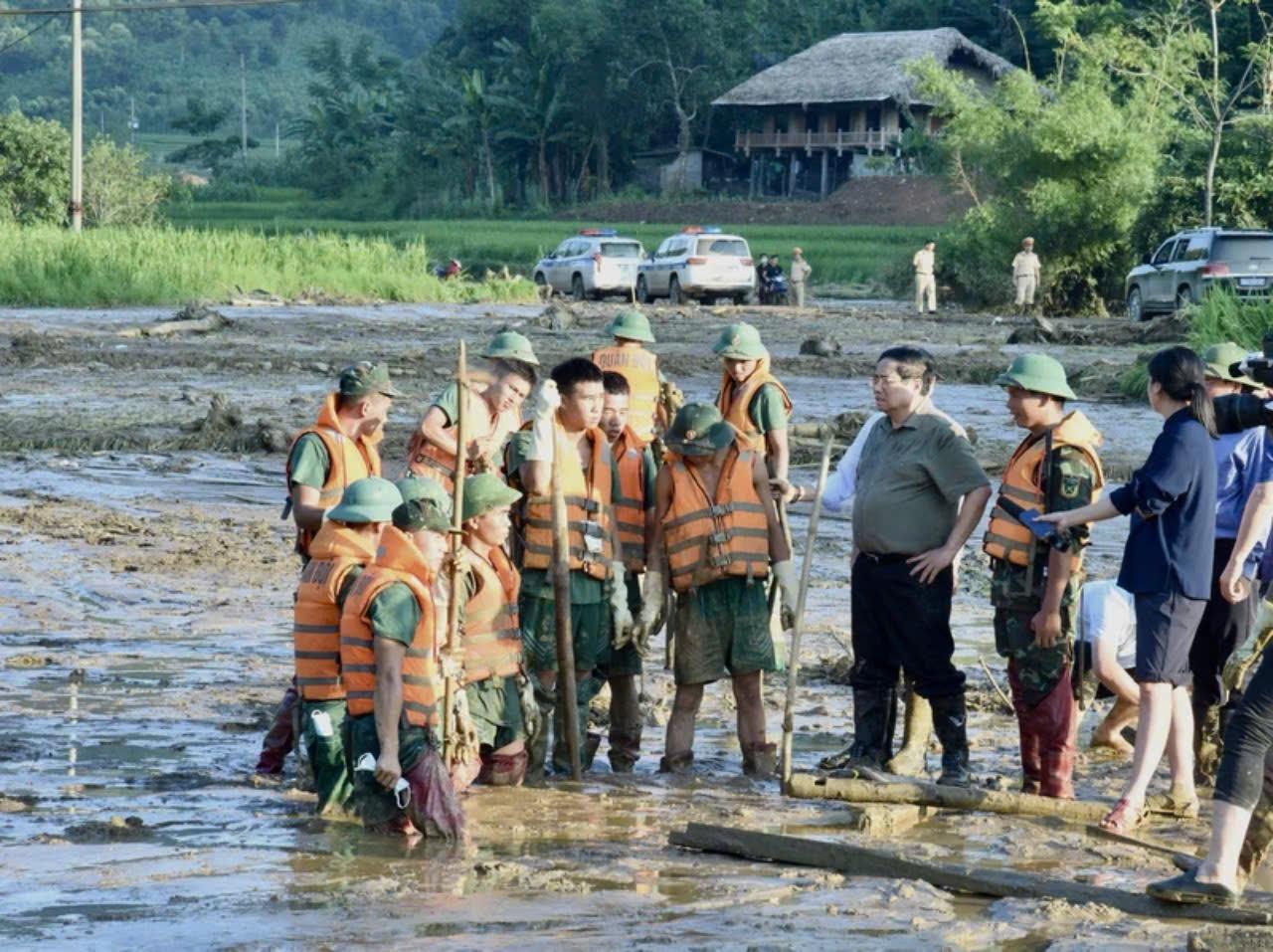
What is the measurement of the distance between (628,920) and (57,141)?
4929 cm

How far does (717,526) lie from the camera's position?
8766mm

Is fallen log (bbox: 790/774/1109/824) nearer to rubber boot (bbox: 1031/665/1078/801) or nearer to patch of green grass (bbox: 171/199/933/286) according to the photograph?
rubber boot (bbox: 1031/665/1078/801)

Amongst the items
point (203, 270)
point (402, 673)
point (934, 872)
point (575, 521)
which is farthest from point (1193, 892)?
point (203, 270)

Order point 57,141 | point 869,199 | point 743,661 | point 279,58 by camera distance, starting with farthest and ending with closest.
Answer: point 279,58 → point 869,199 → point 57,141 → point 743,661

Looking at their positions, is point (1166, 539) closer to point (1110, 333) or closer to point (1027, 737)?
point (1027, 737)

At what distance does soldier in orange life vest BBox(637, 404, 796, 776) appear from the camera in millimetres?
8773

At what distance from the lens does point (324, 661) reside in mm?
7770

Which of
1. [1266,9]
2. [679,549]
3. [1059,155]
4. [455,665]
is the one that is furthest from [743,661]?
[1266,9]

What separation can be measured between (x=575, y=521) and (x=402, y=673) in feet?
5.08

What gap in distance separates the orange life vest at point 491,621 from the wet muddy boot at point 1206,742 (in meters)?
2.88

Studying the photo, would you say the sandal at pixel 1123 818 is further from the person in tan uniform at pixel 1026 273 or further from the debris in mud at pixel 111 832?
the person in tan uniform at pixel 1026 273

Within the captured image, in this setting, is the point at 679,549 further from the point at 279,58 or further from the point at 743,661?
the point at 279,58

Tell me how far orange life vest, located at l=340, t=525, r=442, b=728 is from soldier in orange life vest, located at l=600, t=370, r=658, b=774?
1.58 meters

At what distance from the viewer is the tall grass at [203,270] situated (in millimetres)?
39188
